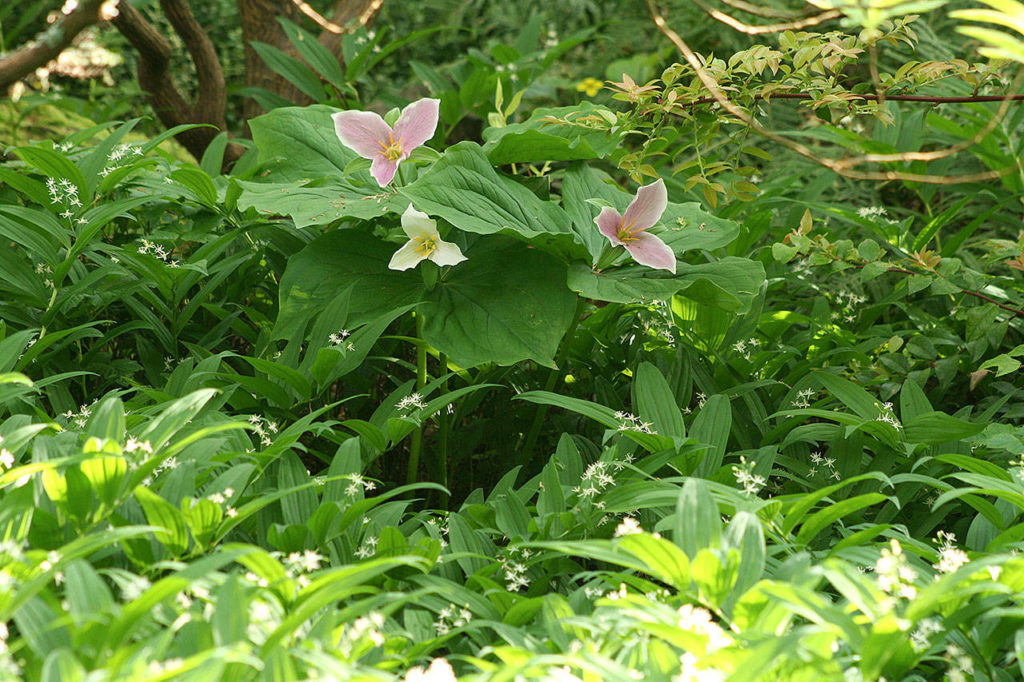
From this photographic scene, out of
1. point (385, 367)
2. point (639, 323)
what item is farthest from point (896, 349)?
point (385, 367)

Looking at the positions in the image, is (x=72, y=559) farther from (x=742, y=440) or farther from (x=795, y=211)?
(x=795, y=211)

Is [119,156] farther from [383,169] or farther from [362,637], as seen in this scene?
[362,637]

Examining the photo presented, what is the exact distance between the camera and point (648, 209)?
1.38 meters

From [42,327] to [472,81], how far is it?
4.56ft

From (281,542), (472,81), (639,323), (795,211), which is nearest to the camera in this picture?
(281,542)

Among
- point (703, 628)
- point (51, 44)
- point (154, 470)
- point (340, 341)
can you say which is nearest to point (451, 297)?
point (340, 341)

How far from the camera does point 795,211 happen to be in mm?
2203

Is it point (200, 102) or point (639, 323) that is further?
point (200, 102)

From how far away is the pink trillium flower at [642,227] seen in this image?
4.49ft

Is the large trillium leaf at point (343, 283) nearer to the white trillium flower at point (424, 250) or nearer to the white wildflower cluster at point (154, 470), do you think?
the white trillium flower at point (424, 250)

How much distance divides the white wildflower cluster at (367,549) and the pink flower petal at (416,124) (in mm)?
673

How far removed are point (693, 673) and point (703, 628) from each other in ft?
0.21

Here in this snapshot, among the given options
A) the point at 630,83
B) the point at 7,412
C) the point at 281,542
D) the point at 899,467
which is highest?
the point at 630,83

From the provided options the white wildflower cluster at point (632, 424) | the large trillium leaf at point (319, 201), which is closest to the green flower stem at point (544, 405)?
the white wildflower cluster at point (632, 424)
